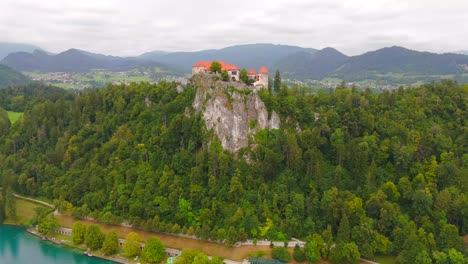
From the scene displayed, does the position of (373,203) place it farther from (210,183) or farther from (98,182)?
(98,182)

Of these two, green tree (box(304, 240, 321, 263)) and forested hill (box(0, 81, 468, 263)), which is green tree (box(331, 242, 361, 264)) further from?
green tree (box(304, 240, 321, 263))

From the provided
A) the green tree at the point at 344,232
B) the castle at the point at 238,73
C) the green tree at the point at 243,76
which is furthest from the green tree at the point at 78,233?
the green tree at the point at 243,76

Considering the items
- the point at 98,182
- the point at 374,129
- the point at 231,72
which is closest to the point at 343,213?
the point at 374,129

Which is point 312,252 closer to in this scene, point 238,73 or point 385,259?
point 385,259

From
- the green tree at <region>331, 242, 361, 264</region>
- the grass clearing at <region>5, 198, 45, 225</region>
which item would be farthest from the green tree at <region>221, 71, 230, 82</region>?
the grass clearing at <region>5, 198, 45, 225</region>

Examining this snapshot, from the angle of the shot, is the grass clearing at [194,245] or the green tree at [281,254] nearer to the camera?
the green tree at [281,254]

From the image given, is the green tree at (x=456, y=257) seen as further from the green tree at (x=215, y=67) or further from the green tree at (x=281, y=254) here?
the green tree at (x=215, y=67)
